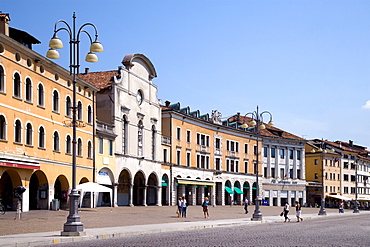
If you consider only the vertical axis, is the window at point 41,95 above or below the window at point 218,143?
above

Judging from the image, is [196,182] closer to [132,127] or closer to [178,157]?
[178,157]

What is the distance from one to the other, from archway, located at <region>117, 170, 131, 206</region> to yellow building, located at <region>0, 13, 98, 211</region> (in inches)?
320

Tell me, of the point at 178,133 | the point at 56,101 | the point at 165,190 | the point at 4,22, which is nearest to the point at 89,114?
the point at 56,101

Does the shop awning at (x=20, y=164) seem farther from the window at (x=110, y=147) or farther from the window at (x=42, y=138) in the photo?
the window at (x=110, y=147)

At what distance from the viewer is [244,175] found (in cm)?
8594

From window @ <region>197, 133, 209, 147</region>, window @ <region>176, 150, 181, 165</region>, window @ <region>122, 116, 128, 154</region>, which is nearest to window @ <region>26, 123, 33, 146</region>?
window @ <region>122, 116, 128, 154</region>

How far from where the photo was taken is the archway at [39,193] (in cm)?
4339

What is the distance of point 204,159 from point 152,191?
1255 centimetres

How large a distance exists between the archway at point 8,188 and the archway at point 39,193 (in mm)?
2492

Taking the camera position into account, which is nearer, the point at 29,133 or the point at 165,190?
the point at 29,133

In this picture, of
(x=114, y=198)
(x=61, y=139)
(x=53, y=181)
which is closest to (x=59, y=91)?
(x=61, y=139)

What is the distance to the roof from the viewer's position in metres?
57.5

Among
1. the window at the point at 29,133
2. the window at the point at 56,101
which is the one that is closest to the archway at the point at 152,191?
the window at the point at 56,101

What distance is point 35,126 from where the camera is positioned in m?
41.4
